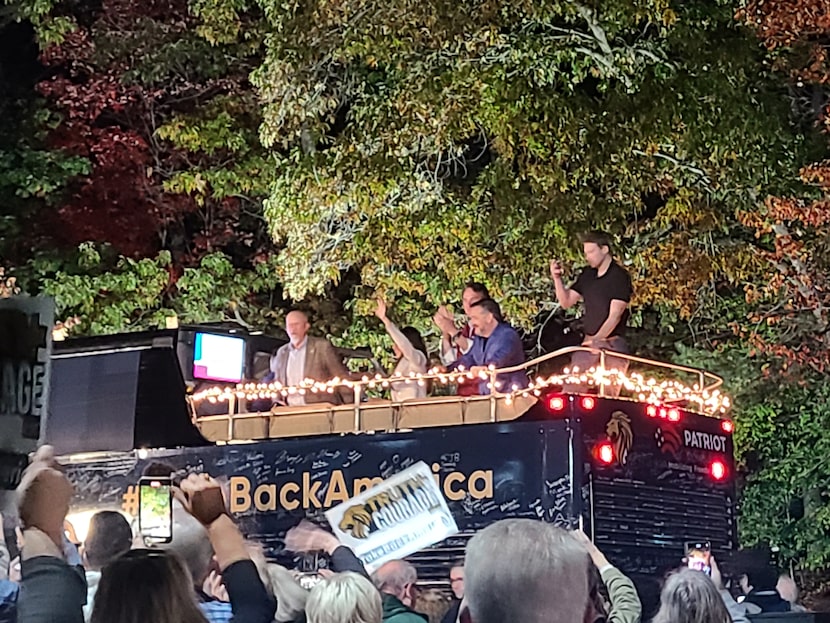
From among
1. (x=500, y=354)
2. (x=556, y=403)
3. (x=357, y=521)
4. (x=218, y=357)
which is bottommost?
(x=357, y=521)

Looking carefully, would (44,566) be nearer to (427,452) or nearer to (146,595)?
(146,595)

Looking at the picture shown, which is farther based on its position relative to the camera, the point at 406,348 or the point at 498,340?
the point at 406,348

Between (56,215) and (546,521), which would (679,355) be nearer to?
(56,215)

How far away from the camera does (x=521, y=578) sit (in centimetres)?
569

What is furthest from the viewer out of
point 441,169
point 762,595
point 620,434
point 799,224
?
point 441,169

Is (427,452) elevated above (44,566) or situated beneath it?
elevated above

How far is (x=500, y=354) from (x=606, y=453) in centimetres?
121

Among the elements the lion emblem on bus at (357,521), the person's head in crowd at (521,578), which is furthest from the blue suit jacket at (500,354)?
the person's head in crowd at (521,578)

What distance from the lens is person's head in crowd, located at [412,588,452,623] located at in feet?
26.9

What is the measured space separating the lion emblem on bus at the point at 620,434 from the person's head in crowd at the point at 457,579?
1.17 m

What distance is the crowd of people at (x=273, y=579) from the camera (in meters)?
4.68

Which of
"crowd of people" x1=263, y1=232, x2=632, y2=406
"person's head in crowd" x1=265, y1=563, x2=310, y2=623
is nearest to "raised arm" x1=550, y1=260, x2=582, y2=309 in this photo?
"crowd of people" x1=263, y1=232, x2=632, y2=406

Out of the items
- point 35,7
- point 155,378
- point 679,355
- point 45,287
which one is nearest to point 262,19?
point 35,7

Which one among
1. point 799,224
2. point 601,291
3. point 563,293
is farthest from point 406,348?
point 799,224
